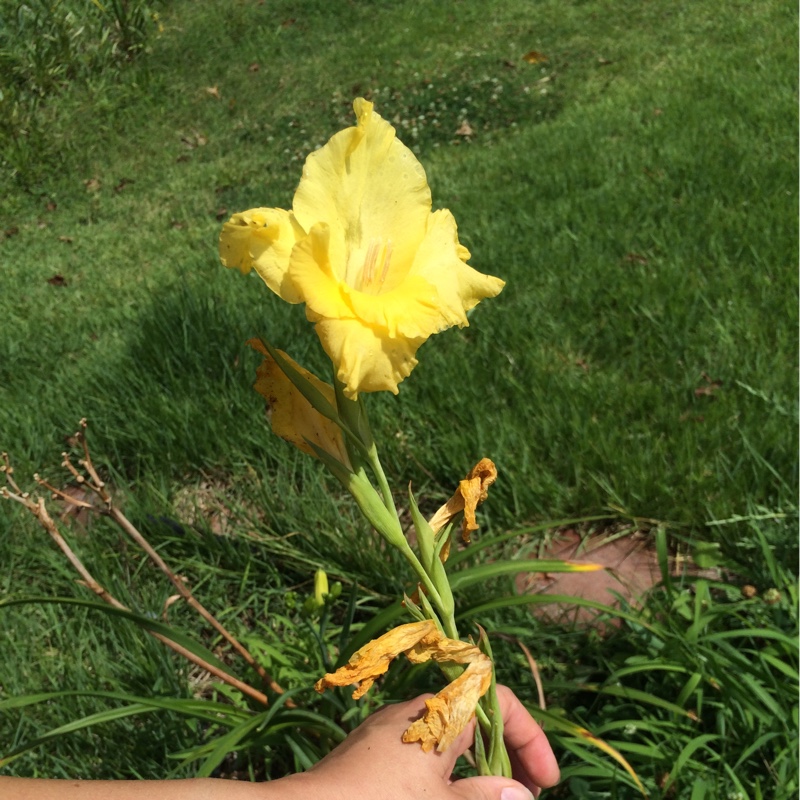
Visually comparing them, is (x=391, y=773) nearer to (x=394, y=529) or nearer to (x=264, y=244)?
(x=394, y=529)

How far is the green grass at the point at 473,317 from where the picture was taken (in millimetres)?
1994

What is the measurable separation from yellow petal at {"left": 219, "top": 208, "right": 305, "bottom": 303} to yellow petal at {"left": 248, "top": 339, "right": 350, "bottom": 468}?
0.09 metres

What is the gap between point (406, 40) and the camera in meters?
6.49

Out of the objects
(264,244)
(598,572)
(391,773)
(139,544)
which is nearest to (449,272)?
(264,244)

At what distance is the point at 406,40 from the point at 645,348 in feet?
16.2

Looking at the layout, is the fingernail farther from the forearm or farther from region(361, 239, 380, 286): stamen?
region(361, 239, 380, 286): stamen

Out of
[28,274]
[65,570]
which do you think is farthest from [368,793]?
[28,274]

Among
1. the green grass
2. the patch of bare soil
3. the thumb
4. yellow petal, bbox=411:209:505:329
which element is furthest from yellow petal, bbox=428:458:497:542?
the patch of bare soil

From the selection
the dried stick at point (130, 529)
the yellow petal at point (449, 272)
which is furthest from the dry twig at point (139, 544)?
the yellow petal at point (449, 272)

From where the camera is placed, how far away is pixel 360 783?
2.96ft

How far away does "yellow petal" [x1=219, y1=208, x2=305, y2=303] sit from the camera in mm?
733

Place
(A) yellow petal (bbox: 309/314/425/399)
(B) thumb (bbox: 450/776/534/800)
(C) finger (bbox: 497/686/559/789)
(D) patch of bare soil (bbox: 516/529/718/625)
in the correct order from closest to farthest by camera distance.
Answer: (A) yellow petal (bbox: 309/314/425/399)
(B) thumb (bbox: 450/776/534/800)
(C) finger (bbox: 497/686/559/789)
(D) patch of bare soil (bbox: 516/529/718/625)

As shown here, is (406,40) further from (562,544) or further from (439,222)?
(439,222)

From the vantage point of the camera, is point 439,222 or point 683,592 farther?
point 683,592
